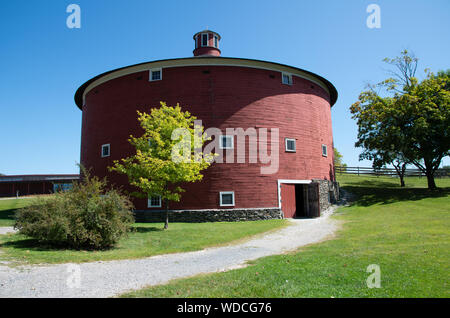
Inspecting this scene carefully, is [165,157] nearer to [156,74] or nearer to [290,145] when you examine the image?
[156,74]

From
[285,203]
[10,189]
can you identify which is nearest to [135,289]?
[285,203]

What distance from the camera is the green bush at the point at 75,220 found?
10492mm

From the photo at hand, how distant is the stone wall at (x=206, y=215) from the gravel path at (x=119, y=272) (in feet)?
23.8

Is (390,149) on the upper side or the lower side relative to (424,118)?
lower

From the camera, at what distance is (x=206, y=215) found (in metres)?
18.8

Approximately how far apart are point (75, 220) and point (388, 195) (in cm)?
2461

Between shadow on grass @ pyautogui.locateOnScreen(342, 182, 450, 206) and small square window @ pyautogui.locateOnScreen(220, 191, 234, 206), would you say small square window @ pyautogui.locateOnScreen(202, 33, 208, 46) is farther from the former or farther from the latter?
shadow on grass @ pyautogui.locateOnScreen(342, 182, 450, 206)

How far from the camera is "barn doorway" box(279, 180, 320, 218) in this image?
20609 mm

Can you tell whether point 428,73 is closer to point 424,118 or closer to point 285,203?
point 424,118

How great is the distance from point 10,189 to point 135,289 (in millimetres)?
45323

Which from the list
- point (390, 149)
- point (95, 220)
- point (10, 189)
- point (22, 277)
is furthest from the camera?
point (10, 189)

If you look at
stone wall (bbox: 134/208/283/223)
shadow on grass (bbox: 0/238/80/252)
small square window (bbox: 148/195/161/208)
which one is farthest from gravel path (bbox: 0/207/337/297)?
small square window (bbox: 148/195/161/208)

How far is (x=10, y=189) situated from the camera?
41.6 meters
